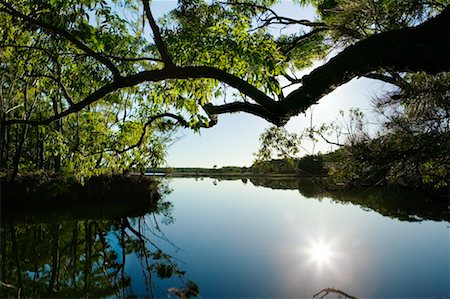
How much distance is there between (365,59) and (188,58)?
2386 mm

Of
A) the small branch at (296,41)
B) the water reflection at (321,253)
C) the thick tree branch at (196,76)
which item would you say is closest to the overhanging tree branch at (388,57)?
the thick tree branch at (196,76)

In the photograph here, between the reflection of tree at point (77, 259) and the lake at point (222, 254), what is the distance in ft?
0.09

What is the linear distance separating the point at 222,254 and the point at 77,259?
3880mm

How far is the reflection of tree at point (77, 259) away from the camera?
5.99 meters

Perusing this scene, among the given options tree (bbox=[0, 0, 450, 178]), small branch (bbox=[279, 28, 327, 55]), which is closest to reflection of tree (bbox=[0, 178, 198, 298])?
tree (bbox=[0, 0, 450, 178])

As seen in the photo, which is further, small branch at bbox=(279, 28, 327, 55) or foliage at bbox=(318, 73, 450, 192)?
small branch at bbox=(279, 28, 327, 55)

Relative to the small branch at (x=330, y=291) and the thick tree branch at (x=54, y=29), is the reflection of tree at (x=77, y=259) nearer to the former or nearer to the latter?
the small branch at (x=330, y=291)

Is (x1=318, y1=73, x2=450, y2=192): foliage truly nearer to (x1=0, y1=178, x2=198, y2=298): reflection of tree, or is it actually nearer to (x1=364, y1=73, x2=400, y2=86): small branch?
(x1=364, y1=73, x2=400, y2=86): small branch

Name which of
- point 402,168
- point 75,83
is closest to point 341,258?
point 402,168

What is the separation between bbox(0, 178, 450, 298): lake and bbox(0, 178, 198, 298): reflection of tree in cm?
3

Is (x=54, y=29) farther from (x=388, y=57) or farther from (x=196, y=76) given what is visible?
(x=388, y=57)

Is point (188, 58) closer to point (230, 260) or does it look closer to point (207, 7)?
point (207, 7)

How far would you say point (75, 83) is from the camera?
5.47 metres

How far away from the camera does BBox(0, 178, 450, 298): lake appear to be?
6.23m
